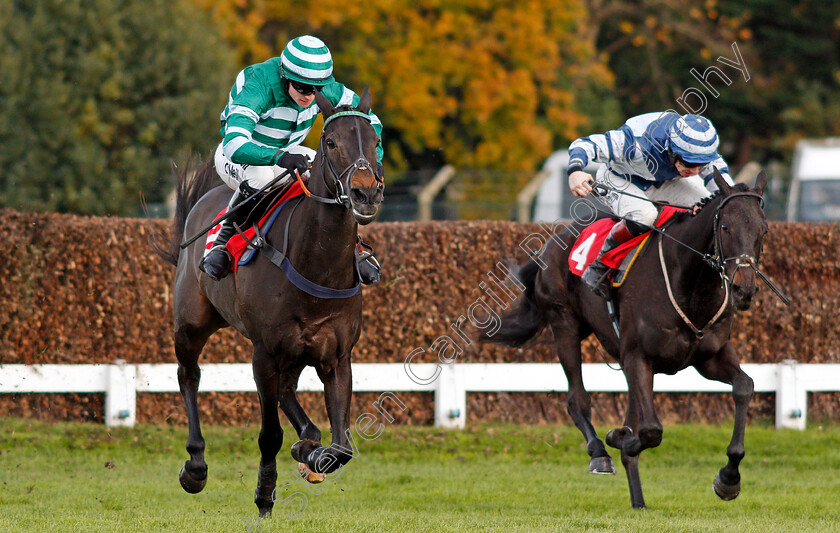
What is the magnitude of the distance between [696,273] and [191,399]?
334cm

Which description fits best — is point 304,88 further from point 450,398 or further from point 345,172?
point 450,398

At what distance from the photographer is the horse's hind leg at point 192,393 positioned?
22.2 ft

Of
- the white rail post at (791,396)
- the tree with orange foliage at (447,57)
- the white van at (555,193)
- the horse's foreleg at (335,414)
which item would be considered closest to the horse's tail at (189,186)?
the horse's foreleg at (335,414)

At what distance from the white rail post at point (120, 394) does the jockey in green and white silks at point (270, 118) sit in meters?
3.26

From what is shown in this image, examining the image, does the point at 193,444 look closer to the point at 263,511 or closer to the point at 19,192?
the point at 263,511

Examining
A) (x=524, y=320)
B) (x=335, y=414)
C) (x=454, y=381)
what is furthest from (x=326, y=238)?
(x=454, y=381)

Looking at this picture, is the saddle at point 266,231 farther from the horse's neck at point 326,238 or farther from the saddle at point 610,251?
the saddle at point 610,251

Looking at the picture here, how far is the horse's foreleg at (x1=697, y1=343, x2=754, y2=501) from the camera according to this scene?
20.6 feet

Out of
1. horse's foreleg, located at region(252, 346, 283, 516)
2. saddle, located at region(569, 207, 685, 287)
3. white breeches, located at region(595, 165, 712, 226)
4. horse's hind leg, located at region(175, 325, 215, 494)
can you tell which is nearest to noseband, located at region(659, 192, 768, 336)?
saddle, located at region(569, 207, 685, 287)

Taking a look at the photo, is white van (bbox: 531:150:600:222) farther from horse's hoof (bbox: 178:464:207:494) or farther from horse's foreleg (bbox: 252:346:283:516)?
horse's foreleg (bbox: 252:346:283:516)

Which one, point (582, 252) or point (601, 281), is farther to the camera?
point (582, 252)

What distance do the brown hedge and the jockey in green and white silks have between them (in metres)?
3.37

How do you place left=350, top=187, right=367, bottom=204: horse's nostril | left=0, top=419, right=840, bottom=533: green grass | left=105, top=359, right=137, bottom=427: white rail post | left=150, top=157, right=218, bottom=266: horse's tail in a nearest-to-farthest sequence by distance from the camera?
left=350, top=187, right=367, bottom=204: horse's nostril
left=0, top=419, right=840, bottom=533: green grass
left=150, top=157, right=218, bottom=266: horse's tail
left=105, top=359, right=137, bottom=427: white rail post

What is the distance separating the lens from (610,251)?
693 centimetres
